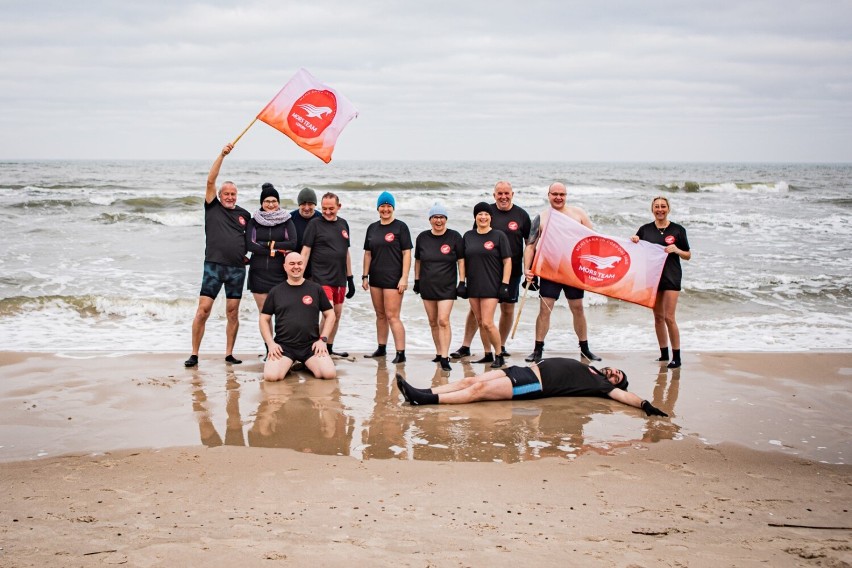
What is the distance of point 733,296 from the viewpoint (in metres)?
13.5

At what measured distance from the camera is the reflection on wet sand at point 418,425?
5.71 m

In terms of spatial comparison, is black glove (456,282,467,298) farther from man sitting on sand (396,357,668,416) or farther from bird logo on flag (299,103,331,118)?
bird logo on flag (299,103,331,118)

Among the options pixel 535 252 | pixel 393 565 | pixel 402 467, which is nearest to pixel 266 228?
pixel 535 252

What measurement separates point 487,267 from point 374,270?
1337 millimetres

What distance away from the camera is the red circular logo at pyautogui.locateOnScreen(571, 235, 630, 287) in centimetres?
898

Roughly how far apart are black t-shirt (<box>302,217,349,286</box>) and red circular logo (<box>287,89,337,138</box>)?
46.0 inches

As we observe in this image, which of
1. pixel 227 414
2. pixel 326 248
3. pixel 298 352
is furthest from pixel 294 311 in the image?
pixel 227 414

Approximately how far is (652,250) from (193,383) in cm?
534

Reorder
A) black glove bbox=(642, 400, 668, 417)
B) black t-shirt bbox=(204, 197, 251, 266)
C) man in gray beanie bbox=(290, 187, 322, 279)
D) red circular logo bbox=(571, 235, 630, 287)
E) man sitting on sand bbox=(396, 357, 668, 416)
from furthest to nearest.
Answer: red circular logo bbox=(571, 235, 630, 287) → man in gray beanie bbox=(290, 187, 322, 279) → black t-shirt bbox=(204, 197, 251, 266) → man sitting on sand bbox=(396, 357, 668, 416) → black glove bbox=(642, 400, 668, 417)

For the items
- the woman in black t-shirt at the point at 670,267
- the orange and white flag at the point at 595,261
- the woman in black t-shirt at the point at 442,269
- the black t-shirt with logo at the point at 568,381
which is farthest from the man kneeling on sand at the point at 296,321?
the woman in black t-shirt at the point at 670,267

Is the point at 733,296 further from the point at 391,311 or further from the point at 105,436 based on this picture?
the point at 105,436

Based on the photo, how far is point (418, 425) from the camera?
6285 mm

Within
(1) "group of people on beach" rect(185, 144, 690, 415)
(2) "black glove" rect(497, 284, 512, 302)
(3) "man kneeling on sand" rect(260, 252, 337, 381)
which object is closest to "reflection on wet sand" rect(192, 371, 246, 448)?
(1) "group of people on beach" rect(185, 144, 690, 415)

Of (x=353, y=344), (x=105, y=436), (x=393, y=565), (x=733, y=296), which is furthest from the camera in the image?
(x=733, y=296)
